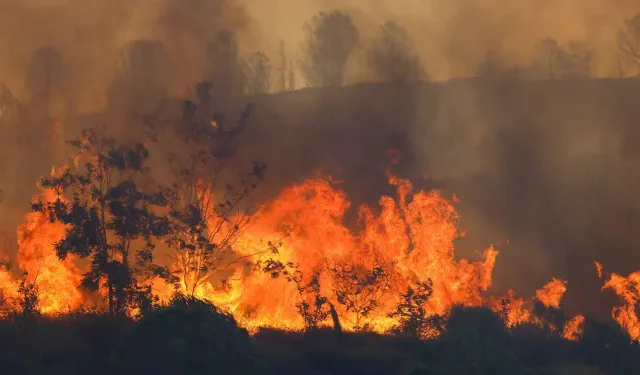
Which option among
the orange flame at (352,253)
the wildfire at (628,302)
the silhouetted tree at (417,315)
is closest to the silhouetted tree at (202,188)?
the orange flame at (352,253)

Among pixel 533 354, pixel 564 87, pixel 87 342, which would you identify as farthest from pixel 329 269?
pixel 564 87

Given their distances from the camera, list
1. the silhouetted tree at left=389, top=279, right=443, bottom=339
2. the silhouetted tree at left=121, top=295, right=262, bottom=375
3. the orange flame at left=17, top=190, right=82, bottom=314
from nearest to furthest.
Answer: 1. the silhouetted tree at left=121, top=295, right=262, bottom=375
2. the silhouetted tree at left=389, top=279, right=443, bottom=339
3. the orange flame at left=17, top=190, right=82, bottom=314

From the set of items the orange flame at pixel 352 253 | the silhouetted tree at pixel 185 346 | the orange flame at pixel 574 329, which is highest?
the orange flame at pixel 352 253

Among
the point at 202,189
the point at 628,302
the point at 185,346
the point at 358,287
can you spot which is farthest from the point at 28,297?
the point at 628,302

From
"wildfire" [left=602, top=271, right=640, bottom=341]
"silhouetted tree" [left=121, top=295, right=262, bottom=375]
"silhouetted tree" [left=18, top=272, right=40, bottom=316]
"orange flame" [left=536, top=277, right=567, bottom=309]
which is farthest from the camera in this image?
"orange flame" [left=536, top=277, right=567, bottom=309]

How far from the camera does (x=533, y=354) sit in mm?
30875

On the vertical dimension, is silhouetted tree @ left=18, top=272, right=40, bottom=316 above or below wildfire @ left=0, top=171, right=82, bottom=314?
below

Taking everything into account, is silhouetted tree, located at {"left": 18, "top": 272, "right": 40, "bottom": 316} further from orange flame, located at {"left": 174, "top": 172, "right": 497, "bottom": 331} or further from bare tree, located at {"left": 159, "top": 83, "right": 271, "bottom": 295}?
orange flame, located at {"left": 174, "top": 172, "right": 497, "bottom": 331}

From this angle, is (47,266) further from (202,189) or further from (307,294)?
(307,294)

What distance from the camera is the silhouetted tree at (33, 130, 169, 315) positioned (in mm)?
31219

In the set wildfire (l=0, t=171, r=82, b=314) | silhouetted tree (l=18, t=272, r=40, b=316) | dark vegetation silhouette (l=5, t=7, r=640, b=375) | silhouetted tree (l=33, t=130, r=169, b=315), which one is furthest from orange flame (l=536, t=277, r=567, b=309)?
silhouetted tree (l=18, t=272, r=40, b=316)

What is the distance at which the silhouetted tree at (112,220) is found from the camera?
31.2 meters

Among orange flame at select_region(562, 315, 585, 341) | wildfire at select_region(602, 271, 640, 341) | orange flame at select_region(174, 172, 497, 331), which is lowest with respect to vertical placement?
orange flame at select_region(562, 315, 585, 341)

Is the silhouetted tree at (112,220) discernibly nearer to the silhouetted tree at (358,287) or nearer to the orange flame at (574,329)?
the silhouetted tree at (358,287)
